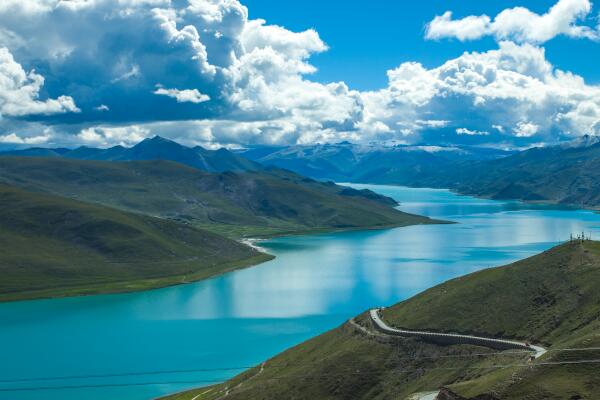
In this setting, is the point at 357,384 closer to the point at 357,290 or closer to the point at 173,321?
the point at 173,321

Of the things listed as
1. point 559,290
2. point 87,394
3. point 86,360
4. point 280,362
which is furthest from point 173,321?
point 559,290

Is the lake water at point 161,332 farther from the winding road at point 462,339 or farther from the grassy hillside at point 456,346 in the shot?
the winding road at point 462,339

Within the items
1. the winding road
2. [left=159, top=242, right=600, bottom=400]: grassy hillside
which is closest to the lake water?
[left=159, top=242, right=600, bottom=400]: grassy hillside

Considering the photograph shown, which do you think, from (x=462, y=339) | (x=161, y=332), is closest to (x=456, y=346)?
(x=462, y=339)

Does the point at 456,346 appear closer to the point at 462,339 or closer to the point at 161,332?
the point at 462,339

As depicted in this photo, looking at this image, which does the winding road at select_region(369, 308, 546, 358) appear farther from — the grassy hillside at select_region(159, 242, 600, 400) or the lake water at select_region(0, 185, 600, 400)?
the lake water at select_region(0, 185, 600, 400)

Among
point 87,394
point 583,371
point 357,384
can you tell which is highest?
point 583,371

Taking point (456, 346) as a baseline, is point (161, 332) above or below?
below

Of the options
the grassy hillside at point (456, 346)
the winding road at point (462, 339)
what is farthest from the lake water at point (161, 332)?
the winding road at point (462, 339)

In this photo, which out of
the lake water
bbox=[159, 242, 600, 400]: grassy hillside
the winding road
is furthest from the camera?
the lake water
